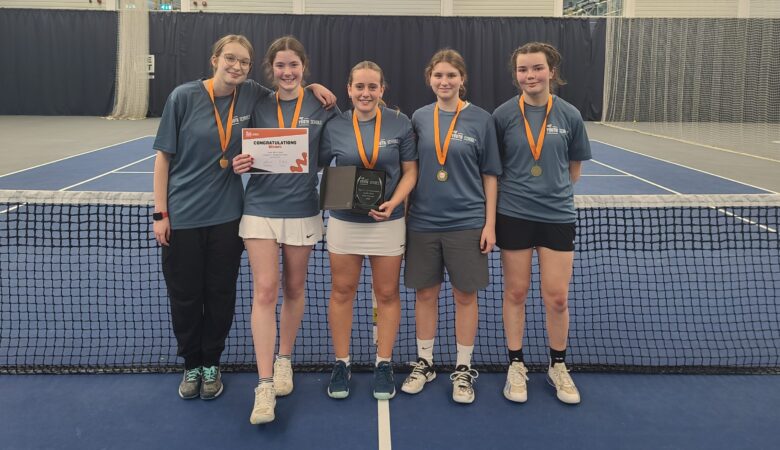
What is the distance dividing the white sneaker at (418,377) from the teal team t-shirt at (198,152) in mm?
1196

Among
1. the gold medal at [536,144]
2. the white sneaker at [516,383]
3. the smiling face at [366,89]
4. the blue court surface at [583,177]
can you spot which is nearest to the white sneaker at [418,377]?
the white sneaker at [516,383]

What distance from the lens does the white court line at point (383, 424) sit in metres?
2.78

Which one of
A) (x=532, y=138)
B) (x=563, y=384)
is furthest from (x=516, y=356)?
(x=532, y=138)

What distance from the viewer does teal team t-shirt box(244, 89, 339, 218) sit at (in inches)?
116

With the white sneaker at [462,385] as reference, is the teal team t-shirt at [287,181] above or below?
above

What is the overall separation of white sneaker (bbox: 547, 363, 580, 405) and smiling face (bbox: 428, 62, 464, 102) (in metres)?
1.45

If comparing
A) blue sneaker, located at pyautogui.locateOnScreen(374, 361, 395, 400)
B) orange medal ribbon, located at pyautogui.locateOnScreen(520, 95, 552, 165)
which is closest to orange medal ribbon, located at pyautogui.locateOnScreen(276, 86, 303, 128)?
orange medal ribbon, located at pyautogui.locateOnScreen(520, 95, 552, 165)

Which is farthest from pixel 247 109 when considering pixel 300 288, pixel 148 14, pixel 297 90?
pixel 148 14

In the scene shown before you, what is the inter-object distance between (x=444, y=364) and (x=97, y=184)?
22.0 feet

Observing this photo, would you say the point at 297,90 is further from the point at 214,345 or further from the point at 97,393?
the point at 97,393

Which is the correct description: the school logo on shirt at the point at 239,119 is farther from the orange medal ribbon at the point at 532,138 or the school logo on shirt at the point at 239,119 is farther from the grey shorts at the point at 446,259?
the orange medal ribbon at the point at 532,138

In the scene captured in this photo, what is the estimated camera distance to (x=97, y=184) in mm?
8648

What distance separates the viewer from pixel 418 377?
329 cm

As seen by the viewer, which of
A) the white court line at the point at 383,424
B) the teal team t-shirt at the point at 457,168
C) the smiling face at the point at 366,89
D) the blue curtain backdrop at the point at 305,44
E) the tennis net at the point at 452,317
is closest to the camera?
the white court line at the point at 383,424
